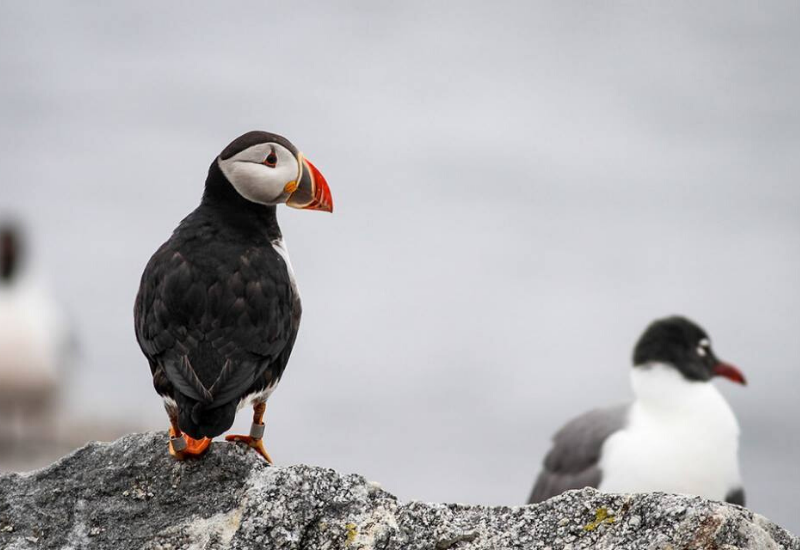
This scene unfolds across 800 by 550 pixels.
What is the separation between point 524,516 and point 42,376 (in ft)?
47.8

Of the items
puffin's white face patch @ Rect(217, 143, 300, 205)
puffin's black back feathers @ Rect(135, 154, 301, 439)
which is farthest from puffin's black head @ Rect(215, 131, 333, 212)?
puffin's black back feathers @ Rect(135, 154, 301, 439)

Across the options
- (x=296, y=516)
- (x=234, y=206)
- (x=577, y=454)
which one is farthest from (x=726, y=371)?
(x=296, y=516)

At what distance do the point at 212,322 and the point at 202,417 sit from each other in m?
0.36

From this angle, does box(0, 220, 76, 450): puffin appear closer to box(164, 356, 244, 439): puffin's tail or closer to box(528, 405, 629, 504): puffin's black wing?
box(528, 405, 629, 504): puffin's black wing

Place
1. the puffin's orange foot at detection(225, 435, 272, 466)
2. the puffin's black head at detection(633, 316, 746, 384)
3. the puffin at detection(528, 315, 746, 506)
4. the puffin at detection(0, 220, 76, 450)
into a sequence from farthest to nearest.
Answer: the puffin at detection(0, 220, 76, 450) < the puffin's black head at detection(633, 316, 746, 384) < the puffin at detection(528, 315, 746, 506) < the puffin's orange foot at detection(225, 435, 272, 466)

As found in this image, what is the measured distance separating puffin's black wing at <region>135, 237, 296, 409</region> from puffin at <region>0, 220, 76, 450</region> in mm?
12476

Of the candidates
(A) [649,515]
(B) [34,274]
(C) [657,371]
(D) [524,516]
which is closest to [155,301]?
(D) [524,516]

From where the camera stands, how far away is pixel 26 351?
17.8m

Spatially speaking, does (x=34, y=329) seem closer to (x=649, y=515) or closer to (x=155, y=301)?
(x=155, y=301)

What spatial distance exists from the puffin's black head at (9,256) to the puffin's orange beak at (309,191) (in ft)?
47.1

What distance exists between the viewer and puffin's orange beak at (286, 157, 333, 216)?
499cm

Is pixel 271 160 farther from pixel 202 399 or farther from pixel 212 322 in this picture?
pixel 202 399

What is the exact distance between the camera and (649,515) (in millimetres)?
3877

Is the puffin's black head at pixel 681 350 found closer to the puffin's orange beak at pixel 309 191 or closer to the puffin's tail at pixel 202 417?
the puffin's orange beak at pixel 309 191
